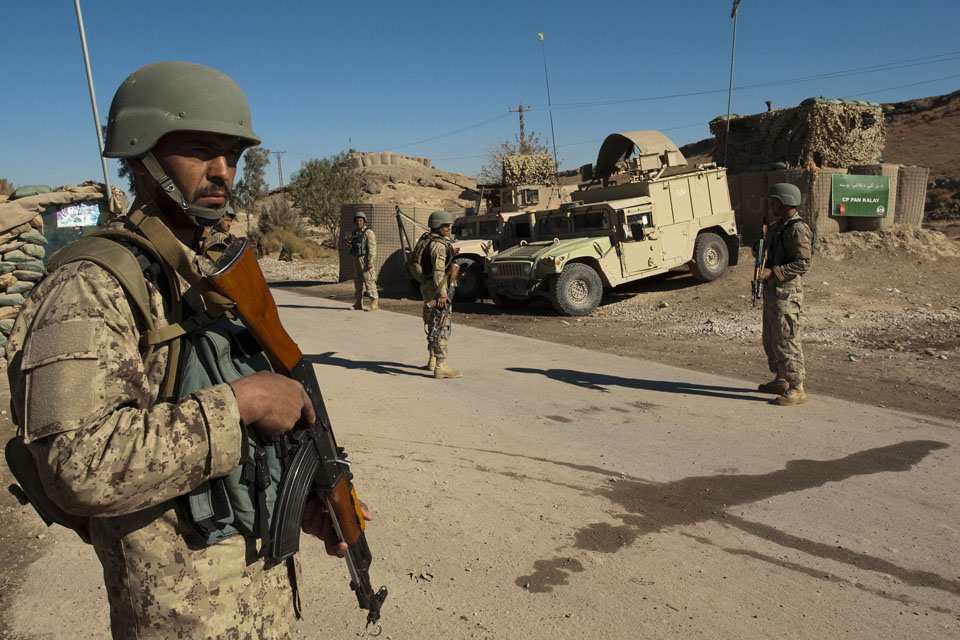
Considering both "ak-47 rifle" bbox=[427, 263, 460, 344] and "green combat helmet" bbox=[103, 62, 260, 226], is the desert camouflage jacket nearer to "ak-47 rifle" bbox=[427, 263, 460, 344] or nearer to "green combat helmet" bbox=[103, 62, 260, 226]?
"ak-47 rifle" bbox=[427, 263, 460, 344]

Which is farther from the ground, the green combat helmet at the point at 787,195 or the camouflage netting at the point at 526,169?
the camouflage netting at the point at 526,169

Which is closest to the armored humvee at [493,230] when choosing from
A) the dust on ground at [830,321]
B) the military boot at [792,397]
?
the dust on ground at [830,321]

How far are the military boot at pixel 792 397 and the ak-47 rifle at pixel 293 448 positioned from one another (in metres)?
4.68

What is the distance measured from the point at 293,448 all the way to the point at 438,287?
5365 mm

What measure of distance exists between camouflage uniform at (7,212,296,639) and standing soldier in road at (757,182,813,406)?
16.5ft

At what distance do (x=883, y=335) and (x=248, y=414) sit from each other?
869 centimetres

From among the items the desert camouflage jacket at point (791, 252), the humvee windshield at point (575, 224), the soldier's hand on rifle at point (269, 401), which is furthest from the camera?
the humvee windshield at point (575, 224)

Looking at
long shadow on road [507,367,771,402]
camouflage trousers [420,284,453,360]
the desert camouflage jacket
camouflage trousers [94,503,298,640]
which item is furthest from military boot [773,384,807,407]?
camouflage trousers [94,503,298,640]

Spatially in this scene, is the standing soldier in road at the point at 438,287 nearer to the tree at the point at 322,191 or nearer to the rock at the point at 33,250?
the rock at the point at 33,250

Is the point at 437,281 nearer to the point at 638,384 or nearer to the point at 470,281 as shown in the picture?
the point at 638,384

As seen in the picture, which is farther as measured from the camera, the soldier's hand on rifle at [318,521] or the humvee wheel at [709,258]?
the humvee wheel at [709,258]

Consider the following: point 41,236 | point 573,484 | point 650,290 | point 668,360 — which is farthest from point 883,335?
point 41,236

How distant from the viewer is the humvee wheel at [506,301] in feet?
39.4

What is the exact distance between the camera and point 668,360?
7312mm
